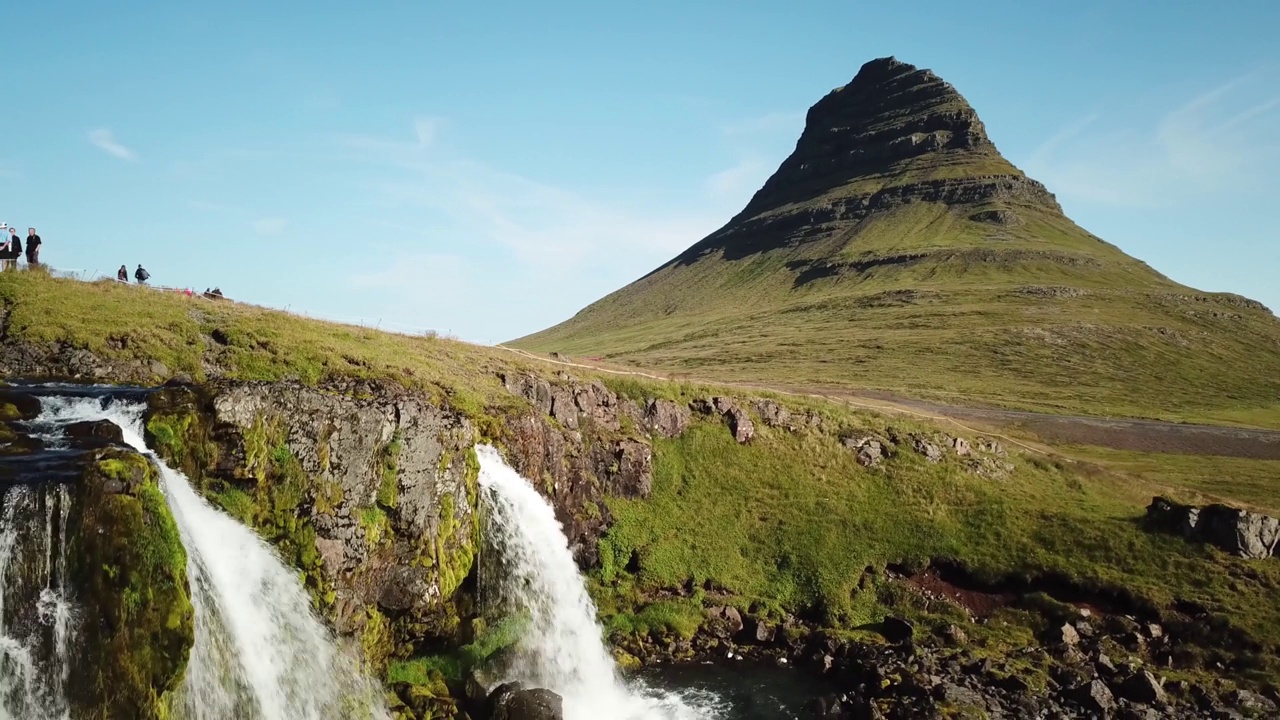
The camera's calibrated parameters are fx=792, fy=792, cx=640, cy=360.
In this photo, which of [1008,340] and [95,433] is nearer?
[95,433]

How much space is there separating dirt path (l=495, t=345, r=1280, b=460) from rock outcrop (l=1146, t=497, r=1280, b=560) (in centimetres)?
2403

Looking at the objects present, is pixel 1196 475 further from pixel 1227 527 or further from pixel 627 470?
pixel 627 470

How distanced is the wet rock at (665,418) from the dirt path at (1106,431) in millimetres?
19994

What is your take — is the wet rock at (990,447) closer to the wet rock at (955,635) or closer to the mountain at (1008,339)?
the wet rock at (955,635)

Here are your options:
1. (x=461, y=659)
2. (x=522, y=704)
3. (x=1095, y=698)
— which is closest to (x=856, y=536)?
Answer: (x=1095, y=698)

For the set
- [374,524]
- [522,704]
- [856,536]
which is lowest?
[522,704]

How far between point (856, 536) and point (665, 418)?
1360cm

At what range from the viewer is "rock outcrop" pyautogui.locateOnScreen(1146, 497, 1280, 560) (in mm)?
40094

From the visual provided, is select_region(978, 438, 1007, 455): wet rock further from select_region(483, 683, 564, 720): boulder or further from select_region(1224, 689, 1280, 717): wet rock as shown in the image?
select_region(483, 683, 564, 720): boulder

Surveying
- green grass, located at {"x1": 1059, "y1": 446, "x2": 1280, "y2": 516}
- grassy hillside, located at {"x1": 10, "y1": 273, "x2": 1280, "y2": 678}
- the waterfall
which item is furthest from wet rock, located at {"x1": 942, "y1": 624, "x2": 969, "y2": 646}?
the waterfall

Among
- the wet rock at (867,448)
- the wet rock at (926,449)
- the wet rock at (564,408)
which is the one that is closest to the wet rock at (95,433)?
the wet rock at (564,408)

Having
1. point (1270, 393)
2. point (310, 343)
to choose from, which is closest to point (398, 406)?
point (310, 343)

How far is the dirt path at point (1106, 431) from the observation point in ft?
245

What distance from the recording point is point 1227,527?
40.7 m
